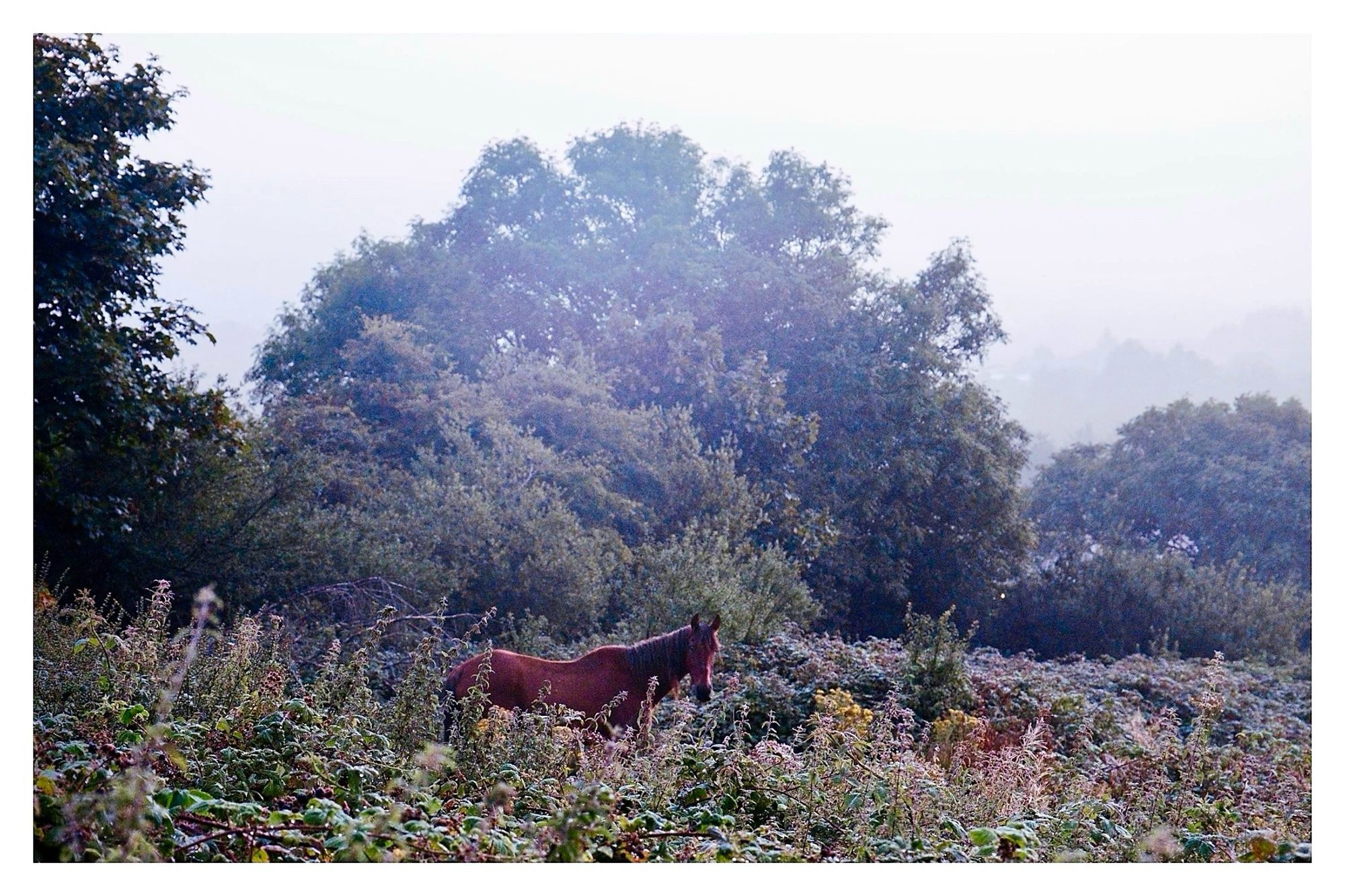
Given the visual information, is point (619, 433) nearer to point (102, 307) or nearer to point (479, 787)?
point (102, 307)

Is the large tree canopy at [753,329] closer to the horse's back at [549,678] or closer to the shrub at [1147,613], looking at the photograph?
the shrub at [1147,613]

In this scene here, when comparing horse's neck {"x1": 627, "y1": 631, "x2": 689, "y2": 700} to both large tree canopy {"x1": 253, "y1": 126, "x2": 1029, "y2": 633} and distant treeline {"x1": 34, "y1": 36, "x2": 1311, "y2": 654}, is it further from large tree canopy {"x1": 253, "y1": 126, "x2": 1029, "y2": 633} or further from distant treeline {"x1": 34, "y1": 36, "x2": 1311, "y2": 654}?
large tree canopy {"x1": 253, "y1": 126, "x2": 1029, "y2": 633}

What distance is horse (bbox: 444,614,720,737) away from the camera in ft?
17.5

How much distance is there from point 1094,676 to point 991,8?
6.11 meters

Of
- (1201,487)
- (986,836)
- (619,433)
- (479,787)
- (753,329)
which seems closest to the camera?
(986,836)

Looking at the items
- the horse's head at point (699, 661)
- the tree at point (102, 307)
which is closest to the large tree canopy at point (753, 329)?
the tree at point (102, 307)

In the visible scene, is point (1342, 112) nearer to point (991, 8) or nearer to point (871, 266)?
point (991, 8)

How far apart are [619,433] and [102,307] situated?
4992 mm

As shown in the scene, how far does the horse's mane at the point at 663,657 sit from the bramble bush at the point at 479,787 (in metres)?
0.45

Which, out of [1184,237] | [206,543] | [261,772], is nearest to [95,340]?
[206,543]

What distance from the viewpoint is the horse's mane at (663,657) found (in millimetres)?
5555

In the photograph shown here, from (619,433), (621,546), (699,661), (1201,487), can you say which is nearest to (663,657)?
(699,661)

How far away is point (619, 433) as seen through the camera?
33.9ft

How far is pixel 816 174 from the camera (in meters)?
12.5
